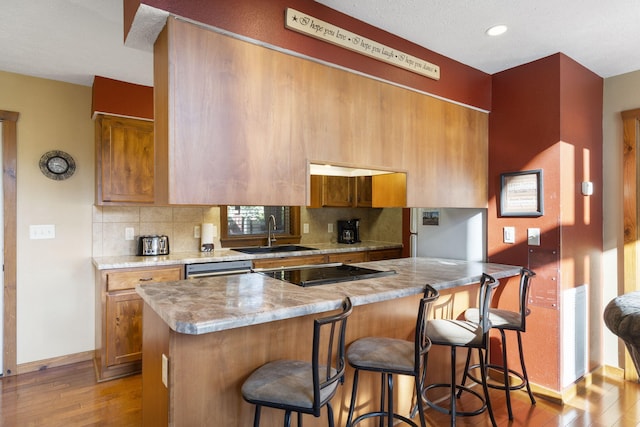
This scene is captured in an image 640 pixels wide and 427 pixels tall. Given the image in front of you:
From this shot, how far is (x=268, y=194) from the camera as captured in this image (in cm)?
194

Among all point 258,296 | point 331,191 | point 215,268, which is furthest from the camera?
point 331,191

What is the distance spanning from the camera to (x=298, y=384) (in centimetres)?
147

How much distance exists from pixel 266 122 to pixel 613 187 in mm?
3066

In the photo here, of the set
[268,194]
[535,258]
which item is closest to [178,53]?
[268,194]

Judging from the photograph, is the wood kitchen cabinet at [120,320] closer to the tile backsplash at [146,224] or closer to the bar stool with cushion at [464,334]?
the tile backsplash at [146,224]

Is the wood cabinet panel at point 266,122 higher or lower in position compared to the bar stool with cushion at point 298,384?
higher

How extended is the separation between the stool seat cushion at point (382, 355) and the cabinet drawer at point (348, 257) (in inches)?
89.5

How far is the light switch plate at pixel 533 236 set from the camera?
9.14ft

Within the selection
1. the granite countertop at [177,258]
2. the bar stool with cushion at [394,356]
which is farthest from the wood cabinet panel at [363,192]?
the bar stool with cushion at [394,356]

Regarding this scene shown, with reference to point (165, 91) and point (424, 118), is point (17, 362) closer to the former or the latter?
point (165, 91)

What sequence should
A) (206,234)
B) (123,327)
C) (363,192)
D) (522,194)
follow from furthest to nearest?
(363,192) → (206,234) → (123,327) → (522,194)

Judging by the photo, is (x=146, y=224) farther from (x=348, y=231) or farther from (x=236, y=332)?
(x=348, y=231)

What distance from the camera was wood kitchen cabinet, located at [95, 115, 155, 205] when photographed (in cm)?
317

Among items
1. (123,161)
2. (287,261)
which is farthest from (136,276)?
(287,261)
